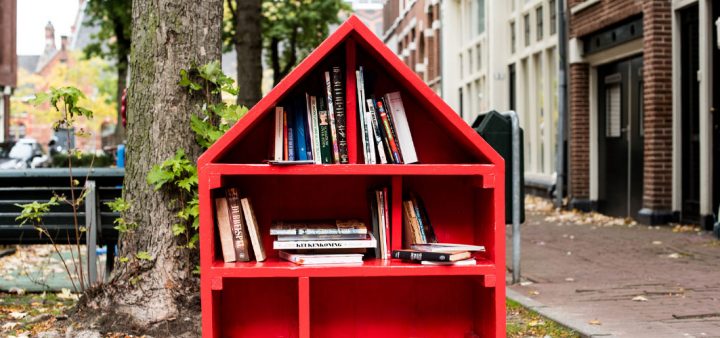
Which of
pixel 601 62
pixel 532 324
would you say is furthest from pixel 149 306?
pixel 601 62

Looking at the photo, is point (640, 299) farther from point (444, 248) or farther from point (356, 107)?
point (356, 107)

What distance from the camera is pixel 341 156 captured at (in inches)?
163

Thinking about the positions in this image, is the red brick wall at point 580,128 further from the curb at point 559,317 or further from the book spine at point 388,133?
the book spine at point 388,133

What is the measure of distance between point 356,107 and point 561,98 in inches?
560

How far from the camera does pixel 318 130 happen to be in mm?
4152

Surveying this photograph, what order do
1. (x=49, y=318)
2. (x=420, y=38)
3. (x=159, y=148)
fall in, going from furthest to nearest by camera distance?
(x=420, y=38), (x=49, y=318), (x=159, y=148)

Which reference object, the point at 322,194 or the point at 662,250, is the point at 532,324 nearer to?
the point at 322,194

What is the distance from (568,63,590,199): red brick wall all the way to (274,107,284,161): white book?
13.6 metres

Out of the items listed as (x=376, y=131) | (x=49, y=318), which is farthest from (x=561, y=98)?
(x=376, y=131)

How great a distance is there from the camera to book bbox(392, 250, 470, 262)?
4.04 meters

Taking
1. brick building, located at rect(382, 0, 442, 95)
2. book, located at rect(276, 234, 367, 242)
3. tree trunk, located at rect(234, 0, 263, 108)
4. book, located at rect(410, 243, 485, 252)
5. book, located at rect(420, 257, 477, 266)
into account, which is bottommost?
book, located at rect(420, 257, 477, 266)

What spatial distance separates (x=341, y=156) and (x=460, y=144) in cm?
72

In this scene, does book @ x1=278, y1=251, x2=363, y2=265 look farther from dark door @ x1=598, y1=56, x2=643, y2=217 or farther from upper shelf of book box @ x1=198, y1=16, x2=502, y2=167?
dark door @ x1=598, y1=56, x2=643, y2=217

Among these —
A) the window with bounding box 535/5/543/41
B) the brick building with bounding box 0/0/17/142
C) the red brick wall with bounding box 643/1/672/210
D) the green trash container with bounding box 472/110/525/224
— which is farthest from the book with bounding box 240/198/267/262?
the brick building with bounding box 0/0/17/142
